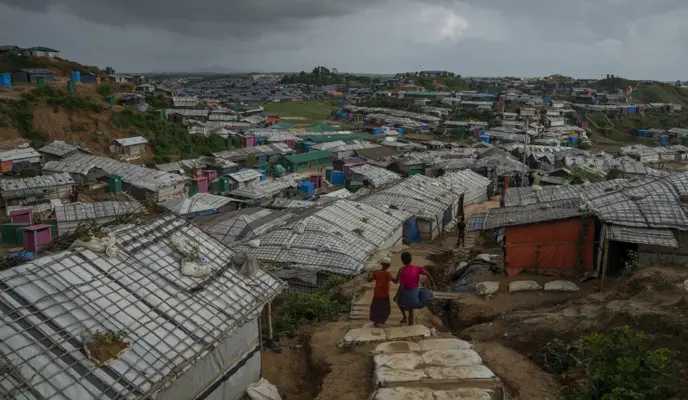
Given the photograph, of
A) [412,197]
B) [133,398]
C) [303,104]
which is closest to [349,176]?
[412,197]

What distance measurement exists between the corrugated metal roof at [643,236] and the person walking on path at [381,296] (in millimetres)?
6540

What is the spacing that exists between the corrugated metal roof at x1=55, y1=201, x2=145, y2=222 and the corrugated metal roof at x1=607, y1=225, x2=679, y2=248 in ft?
79.4

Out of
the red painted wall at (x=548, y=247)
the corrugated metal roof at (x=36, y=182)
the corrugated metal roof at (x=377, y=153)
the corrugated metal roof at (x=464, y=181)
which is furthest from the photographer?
A: the corrugated metal roof at (x=377, y=153)

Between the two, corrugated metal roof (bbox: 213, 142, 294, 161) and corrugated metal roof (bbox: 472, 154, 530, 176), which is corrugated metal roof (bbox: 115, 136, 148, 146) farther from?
corrugated metal roof (bbox: 472, 154, 530, 176)

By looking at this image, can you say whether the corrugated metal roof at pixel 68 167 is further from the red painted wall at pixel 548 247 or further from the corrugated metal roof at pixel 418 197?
the red painted wall at pixel 548 247

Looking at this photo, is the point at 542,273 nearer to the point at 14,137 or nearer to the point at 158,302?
the point at 158,302

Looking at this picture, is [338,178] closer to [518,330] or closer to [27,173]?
[27,173]

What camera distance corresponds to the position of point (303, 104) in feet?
388

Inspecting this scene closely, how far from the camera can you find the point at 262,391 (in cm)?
852

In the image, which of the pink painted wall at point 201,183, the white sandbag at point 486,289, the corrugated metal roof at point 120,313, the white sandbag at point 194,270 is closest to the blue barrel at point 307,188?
the pink painted wall at point 201,183

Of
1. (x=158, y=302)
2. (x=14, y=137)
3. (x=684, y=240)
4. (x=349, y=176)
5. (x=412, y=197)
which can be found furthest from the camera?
(x=14, y=137)

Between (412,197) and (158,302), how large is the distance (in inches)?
788

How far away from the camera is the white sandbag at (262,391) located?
27.6ft

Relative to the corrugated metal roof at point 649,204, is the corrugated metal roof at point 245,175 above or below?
below
